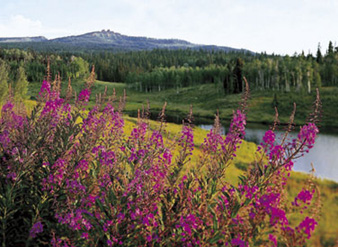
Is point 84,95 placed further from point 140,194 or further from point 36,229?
point 140,194

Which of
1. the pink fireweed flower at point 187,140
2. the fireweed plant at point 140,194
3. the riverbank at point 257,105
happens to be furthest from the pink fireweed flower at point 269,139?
the riverbank at point 257,105

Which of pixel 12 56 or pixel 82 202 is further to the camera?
pixel 12 56

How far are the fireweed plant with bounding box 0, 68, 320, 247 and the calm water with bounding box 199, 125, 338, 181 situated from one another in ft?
82.7

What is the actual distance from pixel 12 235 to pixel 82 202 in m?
2.24

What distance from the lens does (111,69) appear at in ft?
634

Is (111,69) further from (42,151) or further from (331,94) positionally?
(42,151)

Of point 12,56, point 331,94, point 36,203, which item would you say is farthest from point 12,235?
point 12,56

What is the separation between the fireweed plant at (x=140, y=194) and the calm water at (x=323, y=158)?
25220 millimetres

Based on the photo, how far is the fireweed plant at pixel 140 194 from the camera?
18.1 feet

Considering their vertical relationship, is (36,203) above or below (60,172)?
below

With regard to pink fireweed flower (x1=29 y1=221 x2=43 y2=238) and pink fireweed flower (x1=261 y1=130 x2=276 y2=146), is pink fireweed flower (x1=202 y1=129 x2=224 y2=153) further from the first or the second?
pink fireweed flower (x1=29 y1=221 x2=43 y2=238)

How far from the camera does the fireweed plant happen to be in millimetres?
5520

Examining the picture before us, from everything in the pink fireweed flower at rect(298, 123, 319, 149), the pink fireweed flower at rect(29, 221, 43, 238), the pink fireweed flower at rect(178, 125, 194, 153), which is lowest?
the pink fireweed flower at rect(29, 221, 43, 238)

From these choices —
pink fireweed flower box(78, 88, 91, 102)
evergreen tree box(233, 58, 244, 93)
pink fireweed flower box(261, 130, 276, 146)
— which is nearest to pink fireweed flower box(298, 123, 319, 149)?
pink fireweed flower box(261, 130, 276, 146)
